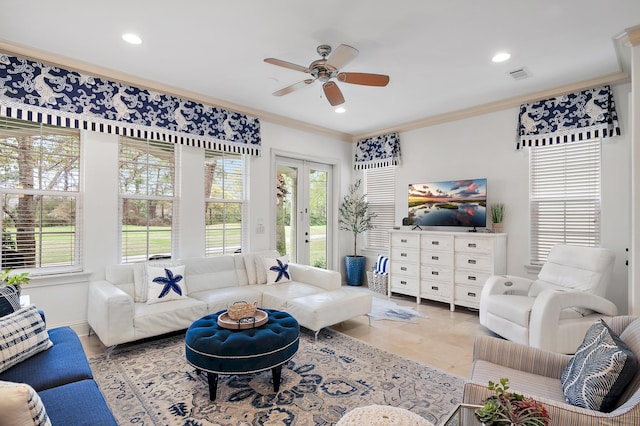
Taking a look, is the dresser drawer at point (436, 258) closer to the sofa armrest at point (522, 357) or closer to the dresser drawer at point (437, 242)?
the dresser drawer at point (437, 242)

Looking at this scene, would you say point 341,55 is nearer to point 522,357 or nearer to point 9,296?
point 522,357

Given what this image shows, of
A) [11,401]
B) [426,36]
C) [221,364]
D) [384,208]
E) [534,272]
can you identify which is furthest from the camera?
[384,208]

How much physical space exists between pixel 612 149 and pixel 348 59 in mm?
3200

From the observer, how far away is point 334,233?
243 inches

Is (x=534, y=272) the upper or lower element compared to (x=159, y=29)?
lower

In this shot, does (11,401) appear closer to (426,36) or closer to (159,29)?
(159,29)

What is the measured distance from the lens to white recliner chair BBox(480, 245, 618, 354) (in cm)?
289

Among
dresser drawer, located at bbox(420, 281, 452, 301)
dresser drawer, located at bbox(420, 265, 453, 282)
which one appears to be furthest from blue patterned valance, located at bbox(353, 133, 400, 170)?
dresser drawer, located at bbox(420, 281, 452, 301)

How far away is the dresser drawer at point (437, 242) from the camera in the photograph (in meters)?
4.58

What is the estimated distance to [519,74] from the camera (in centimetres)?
356

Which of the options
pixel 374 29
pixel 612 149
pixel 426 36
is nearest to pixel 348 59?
pixel 374 29

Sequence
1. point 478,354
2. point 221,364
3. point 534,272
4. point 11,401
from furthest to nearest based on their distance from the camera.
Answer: point 534,272
point 221,364
point 478,354
point 11,401

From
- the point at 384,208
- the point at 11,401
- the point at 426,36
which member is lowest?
the point at 11,401

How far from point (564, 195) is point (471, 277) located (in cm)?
147
